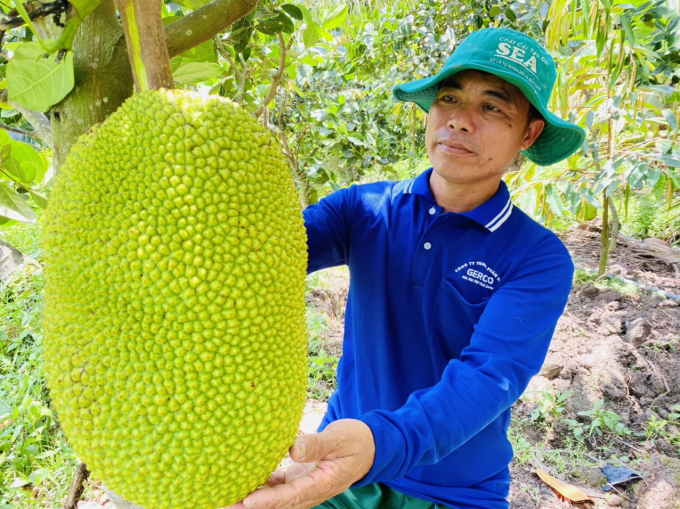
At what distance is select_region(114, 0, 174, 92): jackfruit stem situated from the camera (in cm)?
68

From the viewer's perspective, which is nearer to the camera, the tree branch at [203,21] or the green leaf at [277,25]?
the tree branch at [203,21]

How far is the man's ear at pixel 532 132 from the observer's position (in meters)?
1.35

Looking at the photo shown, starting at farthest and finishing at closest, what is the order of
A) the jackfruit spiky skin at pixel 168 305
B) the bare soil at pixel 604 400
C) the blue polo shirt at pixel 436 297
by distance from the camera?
the bare soil at pixel 604 400, the blue polo shirt at pixel 436 297, the jackfruit spiky skin at pixel 168 305

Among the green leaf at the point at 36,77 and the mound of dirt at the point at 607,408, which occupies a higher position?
the green leaf at the point at 36,77

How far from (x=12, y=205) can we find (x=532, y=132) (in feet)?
4.23

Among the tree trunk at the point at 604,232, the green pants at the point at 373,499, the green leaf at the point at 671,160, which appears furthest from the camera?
the tree trunk at the point at 604,232

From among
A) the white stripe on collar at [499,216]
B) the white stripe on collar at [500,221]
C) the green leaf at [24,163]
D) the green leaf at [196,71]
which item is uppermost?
the green leaf at [196,71]

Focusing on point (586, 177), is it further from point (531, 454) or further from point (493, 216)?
point (493, 216)

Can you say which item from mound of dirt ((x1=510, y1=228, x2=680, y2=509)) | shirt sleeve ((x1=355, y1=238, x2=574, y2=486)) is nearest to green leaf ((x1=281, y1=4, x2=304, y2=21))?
shirt sleeve ((x1=355, y1=238, x2=574, y2=486))

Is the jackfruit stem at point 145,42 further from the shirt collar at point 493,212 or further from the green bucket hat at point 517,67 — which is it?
the shirt collar at point 493,212

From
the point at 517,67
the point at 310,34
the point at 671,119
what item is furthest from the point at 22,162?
the point at 671,119

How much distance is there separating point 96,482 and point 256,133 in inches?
71.6

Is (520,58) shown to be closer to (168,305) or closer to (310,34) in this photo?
(310,34)

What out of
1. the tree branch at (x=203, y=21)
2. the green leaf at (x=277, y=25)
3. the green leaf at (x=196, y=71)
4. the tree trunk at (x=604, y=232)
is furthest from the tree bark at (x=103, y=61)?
the tree trunk at (x=604, y=232)
